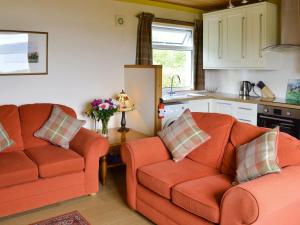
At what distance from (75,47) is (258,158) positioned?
278cm

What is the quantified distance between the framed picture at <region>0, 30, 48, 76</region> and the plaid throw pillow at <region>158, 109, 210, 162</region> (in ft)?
5.94

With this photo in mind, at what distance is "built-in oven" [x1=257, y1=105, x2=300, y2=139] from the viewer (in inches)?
152

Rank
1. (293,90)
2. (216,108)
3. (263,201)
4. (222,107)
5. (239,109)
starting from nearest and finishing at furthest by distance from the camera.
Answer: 1. (263,201)
2. (293,90)
3. (239,109)
4. (222,107)
5. (216,108)

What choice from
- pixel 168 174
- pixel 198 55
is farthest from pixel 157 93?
pixel 198 55

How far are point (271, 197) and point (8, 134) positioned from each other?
2.67 metres

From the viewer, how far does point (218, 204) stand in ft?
7.16

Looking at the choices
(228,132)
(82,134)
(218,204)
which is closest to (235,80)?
(228,132)

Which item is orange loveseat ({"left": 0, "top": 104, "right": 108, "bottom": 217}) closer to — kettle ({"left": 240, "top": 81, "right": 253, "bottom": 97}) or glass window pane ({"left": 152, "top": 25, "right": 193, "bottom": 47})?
glass window pane ({"left": 152, "top": 25, "right": 193, "bottom": 47})

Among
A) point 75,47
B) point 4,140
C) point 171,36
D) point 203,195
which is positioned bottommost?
point 203,195

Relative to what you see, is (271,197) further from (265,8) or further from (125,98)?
(265,8)

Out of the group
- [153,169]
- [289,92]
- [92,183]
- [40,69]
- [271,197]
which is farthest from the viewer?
[289,92]

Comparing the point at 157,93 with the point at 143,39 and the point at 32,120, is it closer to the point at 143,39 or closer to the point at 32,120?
the point at 143,39

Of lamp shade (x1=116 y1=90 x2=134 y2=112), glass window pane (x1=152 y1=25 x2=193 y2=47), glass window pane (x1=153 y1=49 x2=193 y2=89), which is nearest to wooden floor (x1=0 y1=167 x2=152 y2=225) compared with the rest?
lamp shade (x1=116 y1=90 x2=134 y2=112)

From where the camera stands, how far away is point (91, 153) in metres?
3.23
